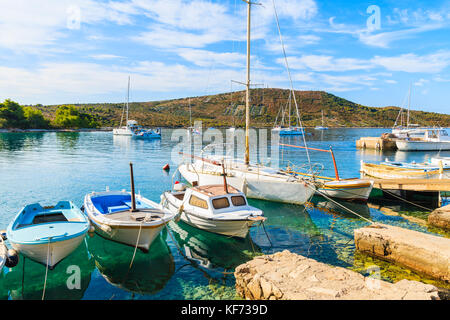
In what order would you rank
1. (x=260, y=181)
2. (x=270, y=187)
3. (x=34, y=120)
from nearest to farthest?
(x=270, y=187)
(x=260, y=181)
(x=34, y=120)

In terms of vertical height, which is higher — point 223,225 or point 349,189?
point 349,189

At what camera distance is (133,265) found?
12.6m

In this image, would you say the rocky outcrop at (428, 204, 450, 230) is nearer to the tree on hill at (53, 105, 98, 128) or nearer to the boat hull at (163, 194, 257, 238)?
the boat hull at (163, 194, 257, 238)

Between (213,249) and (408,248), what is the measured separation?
8.51 m

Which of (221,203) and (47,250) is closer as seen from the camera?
(47,250)

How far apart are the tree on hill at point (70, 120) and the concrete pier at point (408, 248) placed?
453 feet

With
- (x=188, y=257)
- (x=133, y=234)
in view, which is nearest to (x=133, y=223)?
(x=133, y=234)

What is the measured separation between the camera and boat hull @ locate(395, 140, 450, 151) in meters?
63.8

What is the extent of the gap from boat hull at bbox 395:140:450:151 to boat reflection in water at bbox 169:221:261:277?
61.9 meters

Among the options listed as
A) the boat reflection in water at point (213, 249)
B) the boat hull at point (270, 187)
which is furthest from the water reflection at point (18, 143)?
the boat reflection in water at point (213, 249)

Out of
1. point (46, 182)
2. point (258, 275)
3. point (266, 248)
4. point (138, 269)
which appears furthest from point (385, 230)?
point (46, 182)

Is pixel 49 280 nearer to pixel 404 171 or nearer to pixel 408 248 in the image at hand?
pixel 408 248

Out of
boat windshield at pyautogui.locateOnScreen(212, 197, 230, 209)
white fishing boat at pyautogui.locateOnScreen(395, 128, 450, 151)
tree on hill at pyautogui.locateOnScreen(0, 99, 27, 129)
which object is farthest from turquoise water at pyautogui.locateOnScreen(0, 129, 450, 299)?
tree on hill at pyautogui.locateOnScreen(0, 99, 27, 129)

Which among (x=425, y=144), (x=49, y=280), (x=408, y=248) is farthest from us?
(x=425, y=144)
